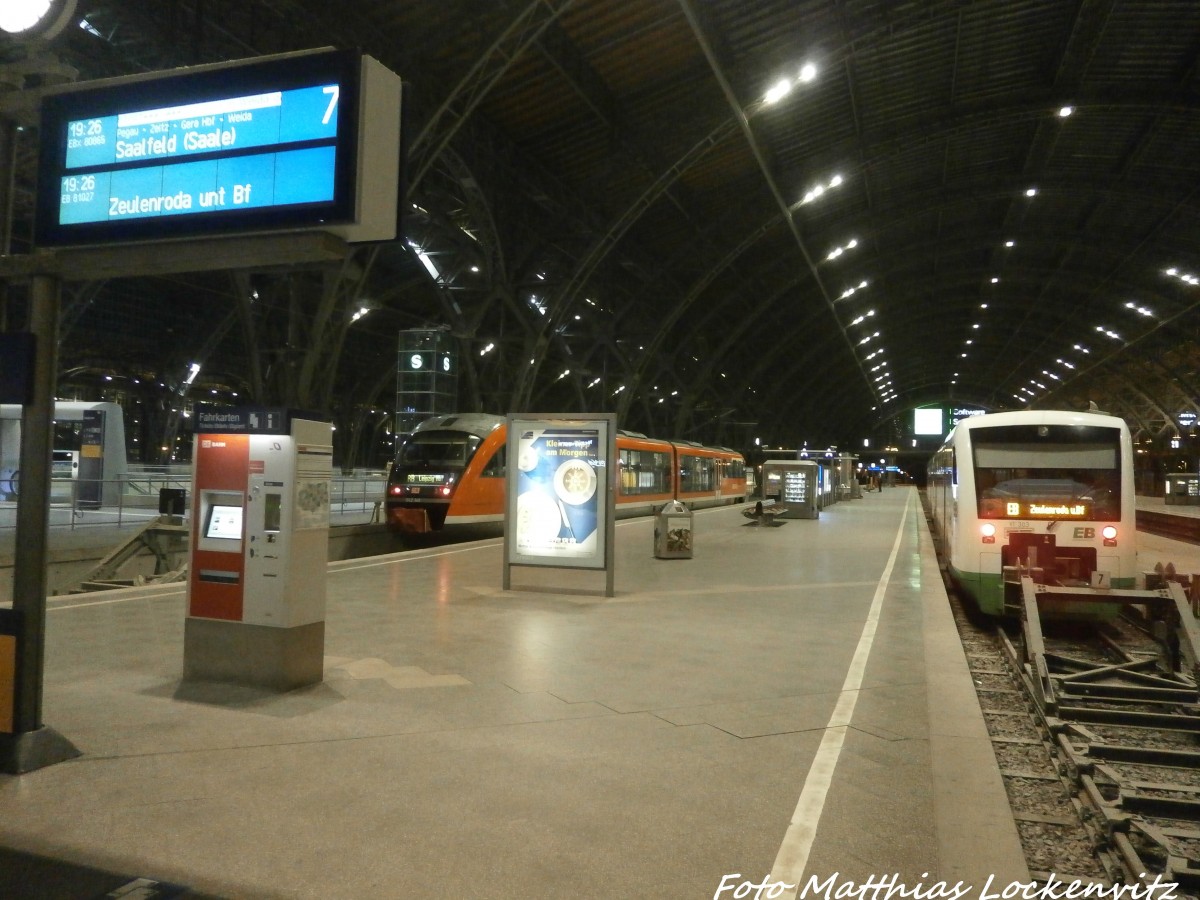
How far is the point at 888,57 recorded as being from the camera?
77.9 ft

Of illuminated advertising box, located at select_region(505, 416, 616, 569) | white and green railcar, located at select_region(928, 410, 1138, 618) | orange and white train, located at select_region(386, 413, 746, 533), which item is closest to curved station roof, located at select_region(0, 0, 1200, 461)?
orange and white train, located at select_region(386, 413, 746, 533)

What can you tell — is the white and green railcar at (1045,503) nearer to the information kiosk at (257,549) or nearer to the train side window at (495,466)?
the information kiosk at (257,549)

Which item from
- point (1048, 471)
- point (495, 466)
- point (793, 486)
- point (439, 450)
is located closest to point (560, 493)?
point (1048, 471)

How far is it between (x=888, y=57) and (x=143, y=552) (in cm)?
2166

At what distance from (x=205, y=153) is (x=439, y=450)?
1551 cm

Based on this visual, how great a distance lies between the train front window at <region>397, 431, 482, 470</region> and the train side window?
1.85ft

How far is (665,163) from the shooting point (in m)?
25.8

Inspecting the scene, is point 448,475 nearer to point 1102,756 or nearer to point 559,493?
point 559,493

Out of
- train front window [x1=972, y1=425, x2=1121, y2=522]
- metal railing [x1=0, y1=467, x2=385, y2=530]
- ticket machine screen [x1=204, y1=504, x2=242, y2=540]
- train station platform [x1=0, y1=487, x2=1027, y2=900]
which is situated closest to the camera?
train station platform [x1=0, y1=487, x2=1027, y2=900]

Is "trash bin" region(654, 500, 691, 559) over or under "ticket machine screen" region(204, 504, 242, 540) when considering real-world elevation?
under

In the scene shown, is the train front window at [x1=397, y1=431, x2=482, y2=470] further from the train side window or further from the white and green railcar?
the white and green railcar

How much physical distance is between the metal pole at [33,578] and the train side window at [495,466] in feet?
51.6

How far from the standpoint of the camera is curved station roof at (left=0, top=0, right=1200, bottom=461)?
738 inches

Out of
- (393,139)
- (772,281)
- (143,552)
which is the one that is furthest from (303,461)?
(772,281)
